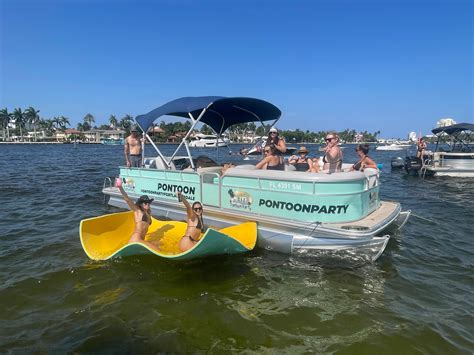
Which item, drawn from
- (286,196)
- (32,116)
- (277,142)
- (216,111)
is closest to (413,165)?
(216,111)

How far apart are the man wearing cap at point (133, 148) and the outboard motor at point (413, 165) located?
18680 mm

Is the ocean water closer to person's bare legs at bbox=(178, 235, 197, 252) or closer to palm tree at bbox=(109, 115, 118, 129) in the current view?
person's bare legs at bbox=(178, 235, 197, 252)

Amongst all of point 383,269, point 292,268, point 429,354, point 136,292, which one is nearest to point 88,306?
point 136,292

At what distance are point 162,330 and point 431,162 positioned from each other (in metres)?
22.8

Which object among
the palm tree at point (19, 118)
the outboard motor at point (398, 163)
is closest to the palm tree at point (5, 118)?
the palm tree at point (19, 118)

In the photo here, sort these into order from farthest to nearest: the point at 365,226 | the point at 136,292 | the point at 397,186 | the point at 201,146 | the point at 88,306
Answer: the point at 201,146 < the point at 397,186 < the point at 365,226 < the point at 136,292 < the point at 88,306

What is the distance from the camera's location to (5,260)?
22.6ft

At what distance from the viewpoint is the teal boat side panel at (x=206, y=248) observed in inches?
224

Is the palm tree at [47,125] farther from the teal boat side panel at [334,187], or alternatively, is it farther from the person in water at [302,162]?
the teal boat side panel at [334,187]

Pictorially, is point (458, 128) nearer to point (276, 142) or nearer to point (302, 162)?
point (302, 162)

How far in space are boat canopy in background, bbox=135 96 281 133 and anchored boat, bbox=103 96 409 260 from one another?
37 mm

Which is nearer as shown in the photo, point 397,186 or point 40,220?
A: point 40,220

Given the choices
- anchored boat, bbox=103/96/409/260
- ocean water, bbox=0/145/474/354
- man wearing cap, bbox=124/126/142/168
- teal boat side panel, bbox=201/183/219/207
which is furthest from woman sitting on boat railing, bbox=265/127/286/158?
man wearing cap, bbox=124/126/142/168

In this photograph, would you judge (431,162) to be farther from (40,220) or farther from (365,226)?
(40,220)
